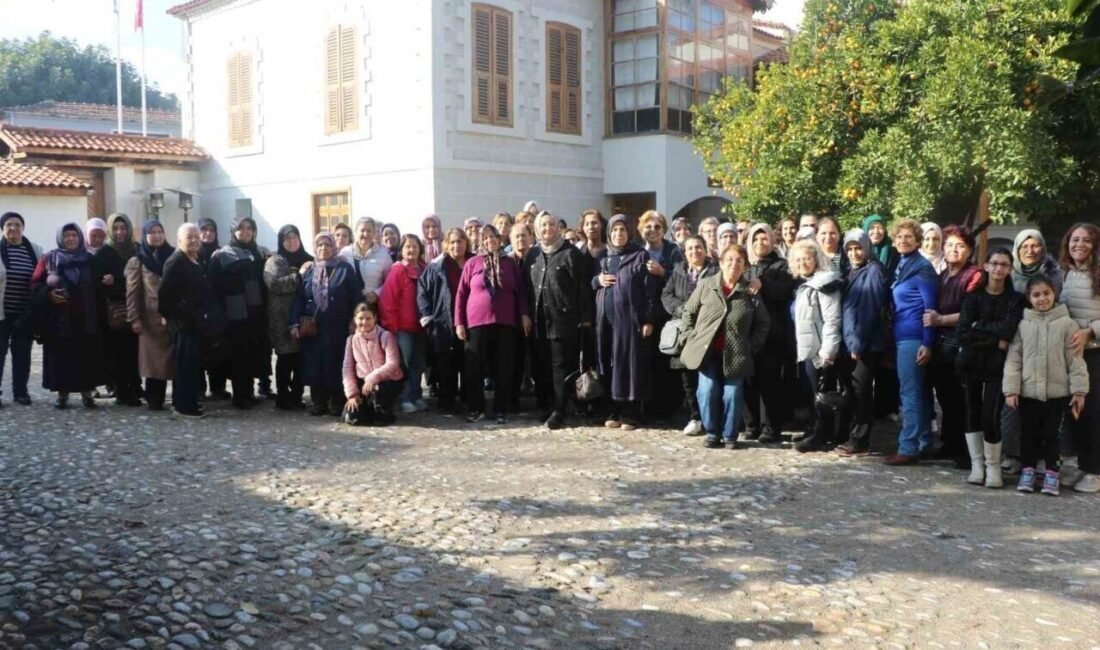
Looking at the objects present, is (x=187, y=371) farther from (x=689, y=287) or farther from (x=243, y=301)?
(x=689, y=287)

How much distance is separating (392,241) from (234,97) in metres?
12.6

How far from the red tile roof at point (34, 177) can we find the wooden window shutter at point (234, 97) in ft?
10.6

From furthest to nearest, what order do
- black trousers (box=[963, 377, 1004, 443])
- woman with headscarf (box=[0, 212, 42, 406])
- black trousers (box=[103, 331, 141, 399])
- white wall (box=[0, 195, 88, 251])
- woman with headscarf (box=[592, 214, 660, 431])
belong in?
white wall (box=[0, 195, 88, 251]), black trousers (box=[103, 331, 141, 399]), woman with headscarf (box=[0, 212, 42, 406]), woman with headscarf (box=[592, 214, 660, 431]), black trousers (box=[963, 377, 1004, 443])

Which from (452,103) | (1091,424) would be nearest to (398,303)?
(1091,424)

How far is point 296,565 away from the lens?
506 cm

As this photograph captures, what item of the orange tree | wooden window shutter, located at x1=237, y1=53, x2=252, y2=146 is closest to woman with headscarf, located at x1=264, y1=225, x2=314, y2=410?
the orange tree

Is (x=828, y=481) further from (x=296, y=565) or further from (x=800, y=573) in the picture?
(x=296, y=565)

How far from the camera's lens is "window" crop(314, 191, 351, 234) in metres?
19.2

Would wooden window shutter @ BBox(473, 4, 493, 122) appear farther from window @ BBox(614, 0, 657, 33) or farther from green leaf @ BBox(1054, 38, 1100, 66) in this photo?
green leaf @ BBox(1054, 38, 1100, 66)

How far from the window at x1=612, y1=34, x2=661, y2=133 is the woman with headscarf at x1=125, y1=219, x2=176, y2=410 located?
485 inches

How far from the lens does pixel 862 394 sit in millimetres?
7898

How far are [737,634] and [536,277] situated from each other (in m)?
5.14

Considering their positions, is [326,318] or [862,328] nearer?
Result: [862,328]

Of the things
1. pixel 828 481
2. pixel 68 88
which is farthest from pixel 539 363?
pixel 68 88
